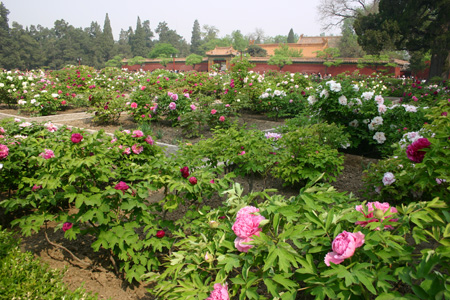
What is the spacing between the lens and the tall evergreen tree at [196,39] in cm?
7188

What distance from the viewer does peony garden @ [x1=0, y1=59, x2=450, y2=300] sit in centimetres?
110

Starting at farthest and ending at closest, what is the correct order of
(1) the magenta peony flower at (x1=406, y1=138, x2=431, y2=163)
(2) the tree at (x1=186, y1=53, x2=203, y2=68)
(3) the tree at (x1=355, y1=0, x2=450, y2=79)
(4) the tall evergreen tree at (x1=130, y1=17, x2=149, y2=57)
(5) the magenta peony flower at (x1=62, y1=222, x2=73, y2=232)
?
1. (4) the tall evergreen tree at (x1=130, y1=17, x2=149, y2=57)
2. (2) the tree at (x1=186, y1=53, x2=203, y2=68)
3. (3) the tree at (x1=355, y1=0, x2=450, y2=79)
4. (5) the magenta peony flower at (x1=62, y1=222, x2=73, y2=232)
5. (1) the magenta peony flower at (x1=406, y1=138, x2=431, y2=163)

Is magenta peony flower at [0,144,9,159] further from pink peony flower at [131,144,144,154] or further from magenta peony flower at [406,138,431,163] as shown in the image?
magenta peony flower at [406,138,431,163]

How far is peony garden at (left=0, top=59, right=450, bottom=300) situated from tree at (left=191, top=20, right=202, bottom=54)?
226 feet

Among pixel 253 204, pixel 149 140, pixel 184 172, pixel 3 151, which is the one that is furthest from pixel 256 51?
pixel 253 204

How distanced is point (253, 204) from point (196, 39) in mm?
77798

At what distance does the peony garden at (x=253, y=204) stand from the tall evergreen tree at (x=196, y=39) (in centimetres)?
6908

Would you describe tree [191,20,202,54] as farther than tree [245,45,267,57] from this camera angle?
Yes

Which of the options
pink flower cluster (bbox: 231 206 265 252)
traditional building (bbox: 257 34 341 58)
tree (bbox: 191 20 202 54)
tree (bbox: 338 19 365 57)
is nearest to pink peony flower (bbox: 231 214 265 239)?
pink flower cluster (bbox: 231 206 265 252)

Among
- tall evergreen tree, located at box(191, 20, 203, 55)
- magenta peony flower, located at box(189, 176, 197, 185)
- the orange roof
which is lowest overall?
magenta peony flower, located at box(189, 176, 197, 185)

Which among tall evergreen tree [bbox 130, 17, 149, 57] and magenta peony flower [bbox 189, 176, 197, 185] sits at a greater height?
tall evergreen tree [bbox 130, 17, 149, 57]

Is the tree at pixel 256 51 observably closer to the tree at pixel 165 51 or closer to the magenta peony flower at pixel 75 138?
the tree at pixel 165 51

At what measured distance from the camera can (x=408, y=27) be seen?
19.3 meters

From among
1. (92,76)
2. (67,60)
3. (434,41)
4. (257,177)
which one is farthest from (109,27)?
(257,177)
